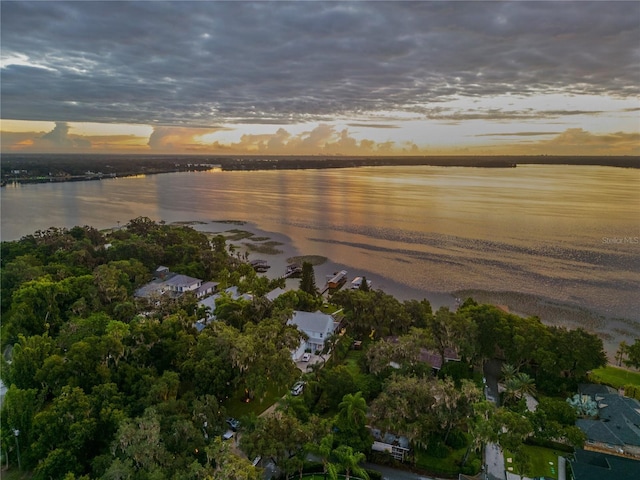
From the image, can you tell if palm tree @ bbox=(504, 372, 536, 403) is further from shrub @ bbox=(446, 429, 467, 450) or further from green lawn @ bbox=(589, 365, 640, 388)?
green lawn @ bbox=(589, 365, 640, 388)

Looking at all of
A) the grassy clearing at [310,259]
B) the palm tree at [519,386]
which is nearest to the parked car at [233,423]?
the palm tree at [519,386]

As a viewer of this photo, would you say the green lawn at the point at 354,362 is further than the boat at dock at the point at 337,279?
No

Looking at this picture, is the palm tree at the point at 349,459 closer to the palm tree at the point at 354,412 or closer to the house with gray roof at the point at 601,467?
the palm tree at the point at 354,412

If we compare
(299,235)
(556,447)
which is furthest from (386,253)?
(556,447)

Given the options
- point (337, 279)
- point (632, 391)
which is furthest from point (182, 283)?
point (632, 391)

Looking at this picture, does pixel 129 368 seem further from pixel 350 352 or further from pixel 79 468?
pixel 350 352

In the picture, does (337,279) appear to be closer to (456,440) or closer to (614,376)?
(614,376)
